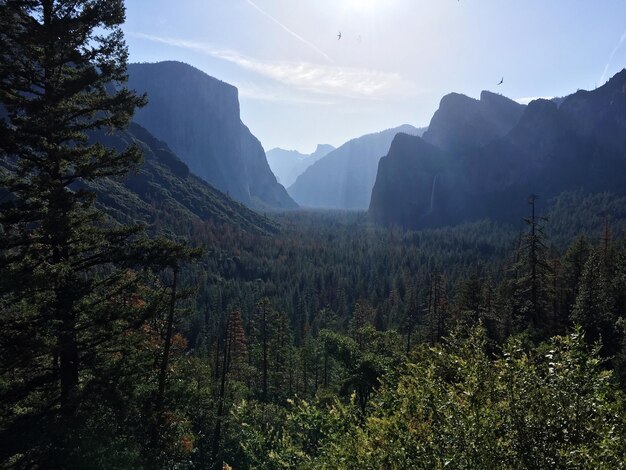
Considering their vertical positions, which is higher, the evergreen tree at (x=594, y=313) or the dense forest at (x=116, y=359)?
the dense forest at (x=116, y=359)

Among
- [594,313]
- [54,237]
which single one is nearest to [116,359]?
[54,237]

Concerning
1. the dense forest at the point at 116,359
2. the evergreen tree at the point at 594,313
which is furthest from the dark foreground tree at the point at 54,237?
the evergreen tree at the point at 594,313

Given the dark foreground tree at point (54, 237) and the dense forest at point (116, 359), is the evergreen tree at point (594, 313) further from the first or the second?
the dark foreground tree at point (54, 237)

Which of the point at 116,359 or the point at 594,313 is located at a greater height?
the point at 116,359

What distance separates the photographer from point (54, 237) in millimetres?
11125

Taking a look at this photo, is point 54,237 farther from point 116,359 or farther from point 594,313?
point 594,313

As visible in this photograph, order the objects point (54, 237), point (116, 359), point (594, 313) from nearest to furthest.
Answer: point (54, 237) < point (116, 359) < point (594, 313)

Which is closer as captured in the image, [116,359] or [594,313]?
[116,359]

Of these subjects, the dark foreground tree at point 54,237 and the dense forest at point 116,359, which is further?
the dark foreground tree at point 54,237

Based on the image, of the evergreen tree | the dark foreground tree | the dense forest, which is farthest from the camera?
the evergreen tree

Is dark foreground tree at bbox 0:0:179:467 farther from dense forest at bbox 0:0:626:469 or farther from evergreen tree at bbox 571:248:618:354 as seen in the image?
evergreen tree at bbox 571:248:618:354

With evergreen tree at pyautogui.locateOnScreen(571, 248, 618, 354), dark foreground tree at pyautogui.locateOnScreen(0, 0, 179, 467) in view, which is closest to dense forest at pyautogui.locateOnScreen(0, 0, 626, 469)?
dark foreground tree at pyautogui.locateOnScreen(0, 0, 179, 467)

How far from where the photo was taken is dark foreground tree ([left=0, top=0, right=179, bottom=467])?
10156mm

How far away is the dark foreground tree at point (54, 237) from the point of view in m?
10.2
